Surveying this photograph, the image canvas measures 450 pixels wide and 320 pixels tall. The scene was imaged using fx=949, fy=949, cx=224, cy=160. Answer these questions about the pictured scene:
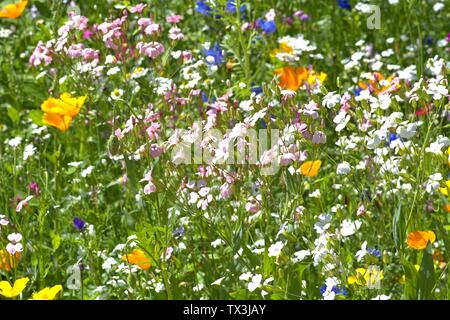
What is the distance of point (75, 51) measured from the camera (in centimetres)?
268

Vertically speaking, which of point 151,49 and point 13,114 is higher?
point 151,49

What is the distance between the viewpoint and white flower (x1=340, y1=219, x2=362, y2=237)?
2137 millimetres

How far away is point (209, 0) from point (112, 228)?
729 millimetres

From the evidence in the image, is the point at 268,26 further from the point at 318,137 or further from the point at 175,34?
the point at 318,137

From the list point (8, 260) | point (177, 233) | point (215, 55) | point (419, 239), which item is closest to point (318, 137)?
point (419, 239)

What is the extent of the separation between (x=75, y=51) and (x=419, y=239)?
113cm

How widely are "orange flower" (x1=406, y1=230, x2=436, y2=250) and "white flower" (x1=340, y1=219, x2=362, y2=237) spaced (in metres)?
0.12

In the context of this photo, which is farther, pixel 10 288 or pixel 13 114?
pixel 13 114

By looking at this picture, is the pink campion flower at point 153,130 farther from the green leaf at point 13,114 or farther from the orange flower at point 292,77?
the green leaf at point 13,114

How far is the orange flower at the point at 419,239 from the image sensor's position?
2127 mm

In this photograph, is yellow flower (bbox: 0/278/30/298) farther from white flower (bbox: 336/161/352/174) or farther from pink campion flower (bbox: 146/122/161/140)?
white flower (bbox: 336/161/352/174)

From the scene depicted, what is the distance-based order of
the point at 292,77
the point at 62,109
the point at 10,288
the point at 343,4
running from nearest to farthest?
the point at 10,288, the point at 62,109, the point at 292,77, the point at 343,4
